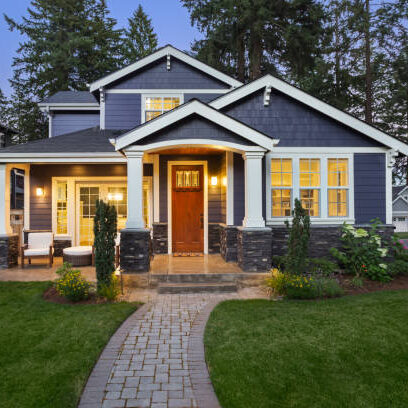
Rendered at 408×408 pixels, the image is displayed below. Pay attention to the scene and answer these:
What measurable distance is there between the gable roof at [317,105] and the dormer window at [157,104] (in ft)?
9.50

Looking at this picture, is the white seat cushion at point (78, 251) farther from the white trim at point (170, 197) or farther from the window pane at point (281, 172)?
the window pane at point (281, 172)

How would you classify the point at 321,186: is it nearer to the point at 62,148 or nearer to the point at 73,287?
the point at 73,287

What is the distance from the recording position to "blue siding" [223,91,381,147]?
7.75m

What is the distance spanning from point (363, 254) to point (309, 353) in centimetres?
442

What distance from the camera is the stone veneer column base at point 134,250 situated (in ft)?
20.8

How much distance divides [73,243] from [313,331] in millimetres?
7553

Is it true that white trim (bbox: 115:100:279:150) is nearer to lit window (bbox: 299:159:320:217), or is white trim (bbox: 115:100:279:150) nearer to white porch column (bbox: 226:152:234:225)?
white porch column (bbox: 226:152:234:225)

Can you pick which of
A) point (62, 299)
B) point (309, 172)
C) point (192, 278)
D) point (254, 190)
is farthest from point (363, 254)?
→ point (62, 299)

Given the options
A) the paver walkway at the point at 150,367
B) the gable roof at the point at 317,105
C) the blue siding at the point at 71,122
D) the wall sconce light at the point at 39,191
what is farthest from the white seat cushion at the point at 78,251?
the blue siding at the point at 71,122

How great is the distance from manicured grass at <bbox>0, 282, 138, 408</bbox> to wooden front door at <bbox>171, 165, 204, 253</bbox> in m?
3.62

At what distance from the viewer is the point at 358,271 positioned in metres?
6.98

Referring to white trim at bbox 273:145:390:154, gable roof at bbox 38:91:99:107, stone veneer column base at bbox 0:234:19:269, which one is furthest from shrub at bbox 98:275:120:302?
gable roof at bbox 38:91:99:107

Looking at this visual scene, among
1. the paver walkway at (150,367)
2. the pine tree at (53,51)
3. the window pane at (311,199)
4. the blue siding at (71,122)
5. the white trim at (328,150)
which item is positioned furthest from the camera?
the pine tree at (53,51)

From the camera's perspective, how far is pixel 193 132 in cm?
662
